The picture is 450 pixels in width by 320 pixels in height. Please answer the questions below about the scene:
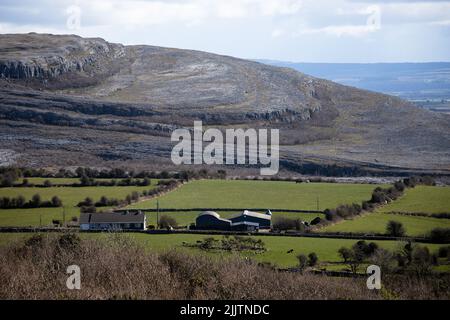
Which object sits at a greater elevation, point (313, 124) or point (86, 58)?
point (86, 58)

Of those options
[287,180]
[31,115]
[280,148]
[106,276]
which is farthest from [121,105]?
[106,276]

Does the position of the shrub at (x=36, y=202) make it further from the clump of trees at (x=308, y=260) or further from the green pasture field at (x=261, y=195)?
the clump of trees at (x=308, y=260)

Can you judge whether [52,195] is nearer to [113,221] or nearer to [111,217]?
[111,217]

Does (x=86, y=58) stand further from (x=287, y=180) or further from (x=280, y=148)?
(x=287, y=180)

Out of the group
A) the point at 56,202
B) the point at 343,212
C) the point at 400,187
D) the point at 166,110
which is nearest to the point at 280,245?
the point at 343,212

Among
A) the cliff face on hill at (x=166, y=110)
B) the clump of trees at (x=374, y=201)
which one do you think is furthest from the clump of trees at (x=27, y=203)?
the cliff face on hill at (x=166, y=110)

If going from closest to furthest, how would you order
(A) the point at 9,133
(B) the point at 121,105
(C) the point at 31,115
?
(A) the point at 9,133 < (C) the point at 31,115 < (B) the point at 121,105
